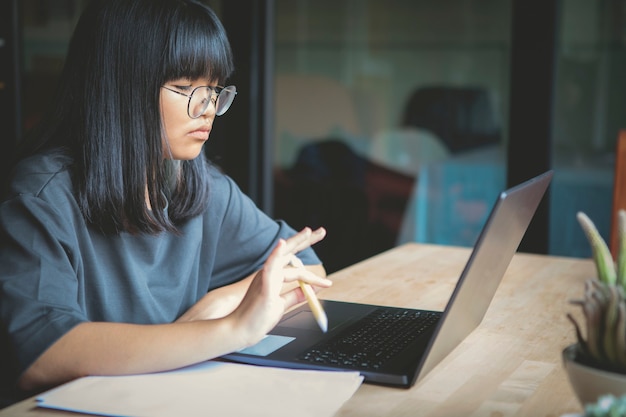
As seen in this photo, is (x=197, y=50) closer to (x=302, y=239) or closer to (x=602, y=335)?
(x=302, y=239)

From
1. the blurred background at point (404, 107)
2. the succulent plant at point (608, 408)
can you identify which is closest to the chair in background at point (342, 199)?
the blurred background at point (404, 107)

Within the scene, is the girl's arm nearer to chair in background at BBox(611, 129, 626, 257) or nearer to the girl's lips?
the girl's lips

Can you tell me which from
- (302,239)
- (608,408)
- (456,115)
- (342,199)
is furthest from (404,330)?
(342,199)

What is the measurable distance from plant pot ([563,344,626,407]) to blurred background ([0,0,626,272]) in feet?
6.96

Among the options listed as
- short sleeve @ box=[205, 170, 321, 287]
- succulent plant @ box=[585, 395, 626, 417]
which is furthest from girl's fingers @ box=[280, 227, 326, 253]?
succulent plant @ box=[585, 395, 626, 417]

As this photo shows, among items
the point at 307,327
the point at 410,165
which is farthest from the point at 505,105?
the point at 307,327

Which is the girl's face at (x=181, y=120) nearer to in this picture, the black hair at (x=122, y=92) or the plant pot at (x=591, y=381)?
the black hair at (x=122, y=92)

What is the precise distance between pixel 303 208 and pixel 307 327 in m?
2.17

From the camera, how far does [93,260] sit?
4.27 ft

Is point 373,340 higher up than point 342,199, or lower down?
higher up

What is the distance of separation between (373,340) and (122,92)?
57 centimetres

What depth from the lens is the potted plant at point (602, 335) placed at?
0.75 meters

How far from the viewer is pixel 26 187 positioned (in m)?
1.21

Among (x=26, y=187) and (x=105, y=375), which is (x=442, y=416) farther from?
(x=26, y=187)
